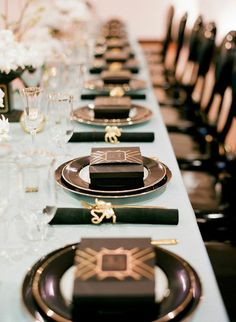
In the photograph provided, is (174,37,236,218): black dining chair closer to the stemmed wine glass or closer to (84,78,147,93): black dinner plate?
(84,78,147,93): black dinner plate

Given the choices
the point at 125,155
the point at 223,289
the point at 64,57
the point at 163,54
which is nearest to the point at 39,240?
the point at 125,155

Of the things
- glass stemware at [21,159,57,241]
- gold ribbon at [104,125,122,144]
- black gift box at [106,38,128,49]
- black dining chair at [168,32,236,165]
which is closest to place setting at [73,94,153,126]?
gold ribbon at [104,125,122,144]

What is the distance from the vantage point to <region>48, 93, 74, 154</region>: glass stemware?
4.67 feet

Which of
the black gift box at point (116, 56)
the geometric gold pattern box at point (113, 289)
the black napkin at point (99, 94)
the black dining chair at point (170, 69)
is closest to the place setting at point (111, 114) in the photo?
the black napkin at point (99, 94)

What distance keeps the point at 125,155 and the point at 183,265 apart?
0.44m

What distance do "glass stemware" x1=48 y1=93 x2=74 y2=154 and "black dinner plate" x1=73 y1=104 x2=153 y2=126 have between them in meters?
0.35

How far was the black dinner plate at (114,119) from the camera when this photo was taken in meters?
1.81

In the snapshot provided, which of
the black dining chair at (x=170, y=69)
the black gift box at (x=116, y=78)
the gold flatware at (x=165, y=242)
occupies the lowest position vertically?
the black dining chair at (x=170, y=69)

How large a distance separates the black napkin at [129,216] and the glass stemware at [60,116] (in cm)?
40

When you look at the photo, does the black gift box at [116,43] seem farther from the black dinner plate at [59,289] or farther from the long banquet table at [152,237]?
the black dinner plate at [59,289]

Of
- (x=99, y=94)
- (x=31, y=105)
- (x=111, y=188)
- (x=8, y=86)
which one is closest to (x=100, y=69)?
(x=99, y=94)

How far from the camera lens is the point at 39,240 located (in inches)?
40.6

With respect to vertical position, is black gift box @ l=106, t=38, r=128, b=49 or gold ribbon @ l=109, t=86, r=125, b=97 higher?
gold ribbon @ l=109, t=86, r=125, b=97

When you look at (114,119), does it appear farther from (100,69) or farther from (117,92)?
(100,69)
